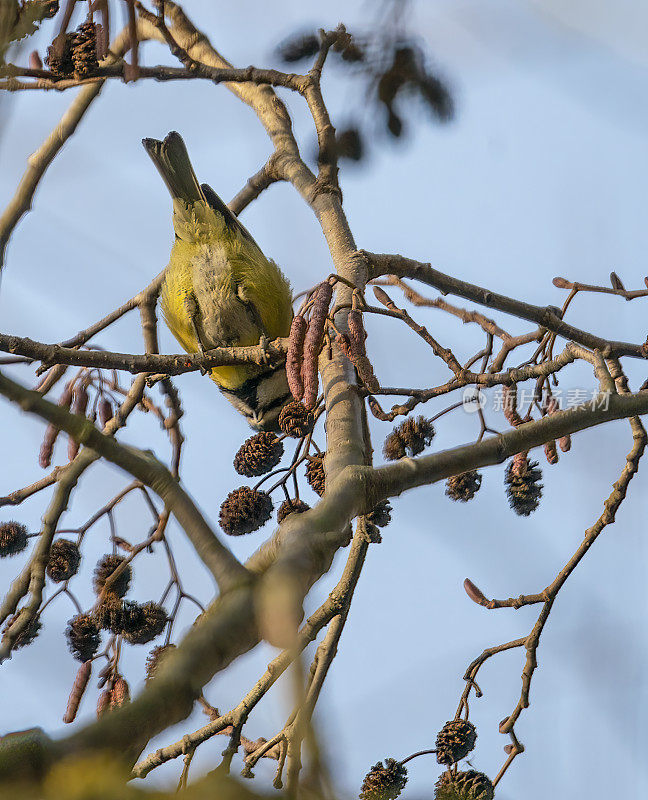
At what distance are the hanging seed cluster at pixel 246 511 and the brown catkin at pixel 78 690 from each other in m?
Answer: 0.56

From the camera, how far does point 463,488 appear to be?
2.54 meters

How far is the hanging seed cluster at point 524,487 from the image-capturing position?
2510 mm

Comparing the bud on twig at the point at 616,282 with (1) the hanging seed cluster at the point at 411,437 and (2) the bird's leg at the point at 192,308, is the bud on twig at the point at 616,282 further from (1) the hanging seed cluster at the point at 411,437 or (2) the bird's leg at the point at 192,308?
(2) the bird's leg at the point at 192,308

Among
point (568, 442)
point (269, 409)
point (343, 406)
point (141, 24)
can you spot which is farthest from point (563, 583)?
point (141, 24)

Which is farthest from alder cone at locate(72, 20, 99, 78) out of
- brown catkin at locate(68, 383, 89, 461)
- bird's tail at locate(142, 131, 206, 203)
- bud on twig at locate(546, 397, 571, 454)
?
bud on twig at locate(546, 397, 571, 454)

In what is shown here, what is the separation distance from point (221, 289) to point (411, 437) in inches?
60.4

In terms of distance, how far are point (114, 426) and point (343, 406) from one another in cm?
118

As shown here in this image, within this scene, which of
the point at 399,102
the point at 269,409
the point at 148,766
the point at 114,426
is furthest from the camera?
the point at 269,409

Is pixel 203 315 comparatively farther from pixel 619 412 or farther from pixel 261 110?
pixel 619 412

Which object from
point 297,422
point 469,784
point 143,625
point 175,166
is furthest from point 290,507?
point 175,166

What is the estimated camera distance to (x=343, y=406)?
202cm

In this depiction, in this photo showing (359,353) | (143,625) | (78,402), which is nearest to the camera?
(359,353)

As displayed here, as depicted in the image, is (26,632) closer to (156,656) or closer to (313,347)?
(156,656)

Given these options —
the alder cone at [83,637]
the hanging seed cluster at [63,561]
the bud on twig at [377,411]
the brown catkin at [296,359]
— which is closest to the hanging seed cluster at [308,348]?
the brown catkin at [296,359]
